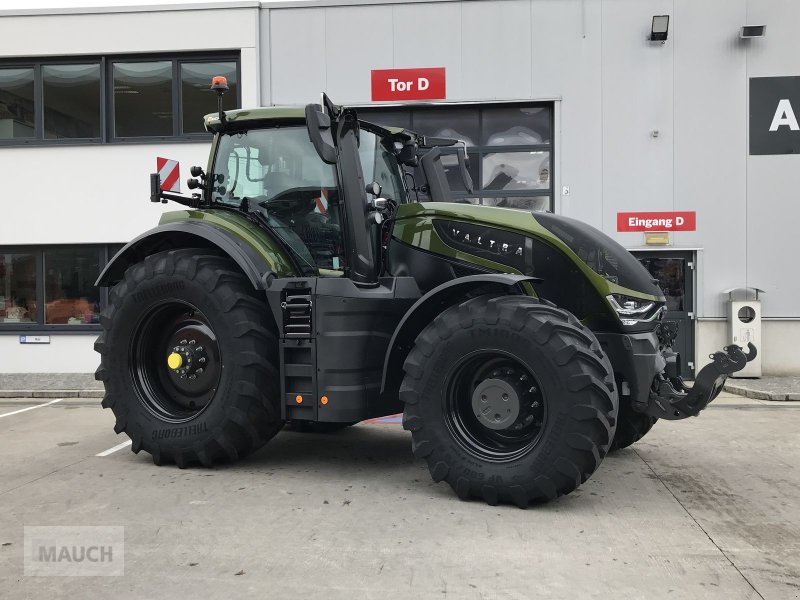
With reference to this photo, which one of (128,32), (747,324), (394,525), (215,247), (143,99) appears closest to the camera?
(394,525)

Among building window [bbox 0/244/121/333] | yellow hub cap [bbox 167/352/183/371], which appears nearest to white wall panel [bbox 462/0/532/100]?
building window [bbox 0/244/121/333]

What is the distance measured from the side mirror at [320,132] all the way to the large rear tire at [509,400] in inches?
52.3

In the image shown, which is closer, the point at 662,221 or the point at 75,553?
the point at 75,553

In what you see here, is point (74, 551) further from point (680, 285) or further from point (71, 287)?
point (680, 285)

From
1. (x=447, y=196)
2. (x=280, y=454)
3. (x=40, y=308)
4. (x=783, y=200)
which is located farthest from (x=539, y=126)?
(x=40, y=308)

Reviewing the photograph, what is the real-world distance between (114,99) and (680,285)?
33.2 ft

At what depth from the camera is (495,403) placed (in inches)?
177

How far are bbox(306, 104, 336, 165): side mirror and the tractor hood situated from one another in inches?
31.5

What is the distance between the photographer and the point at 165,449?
5.38 meters

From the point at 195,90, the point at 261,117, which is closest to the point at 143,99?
the point at 195,90

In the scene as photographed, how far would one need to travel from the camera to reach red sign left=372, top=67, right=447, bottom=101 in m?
11.7

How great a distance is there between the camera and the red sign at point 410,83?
1173 centimetres

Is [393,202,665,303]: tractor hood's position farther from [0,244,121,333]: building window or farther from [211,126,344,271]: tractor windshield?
[0,244,121,333]: building window

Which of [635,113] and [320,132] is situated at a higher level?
[635,113]
